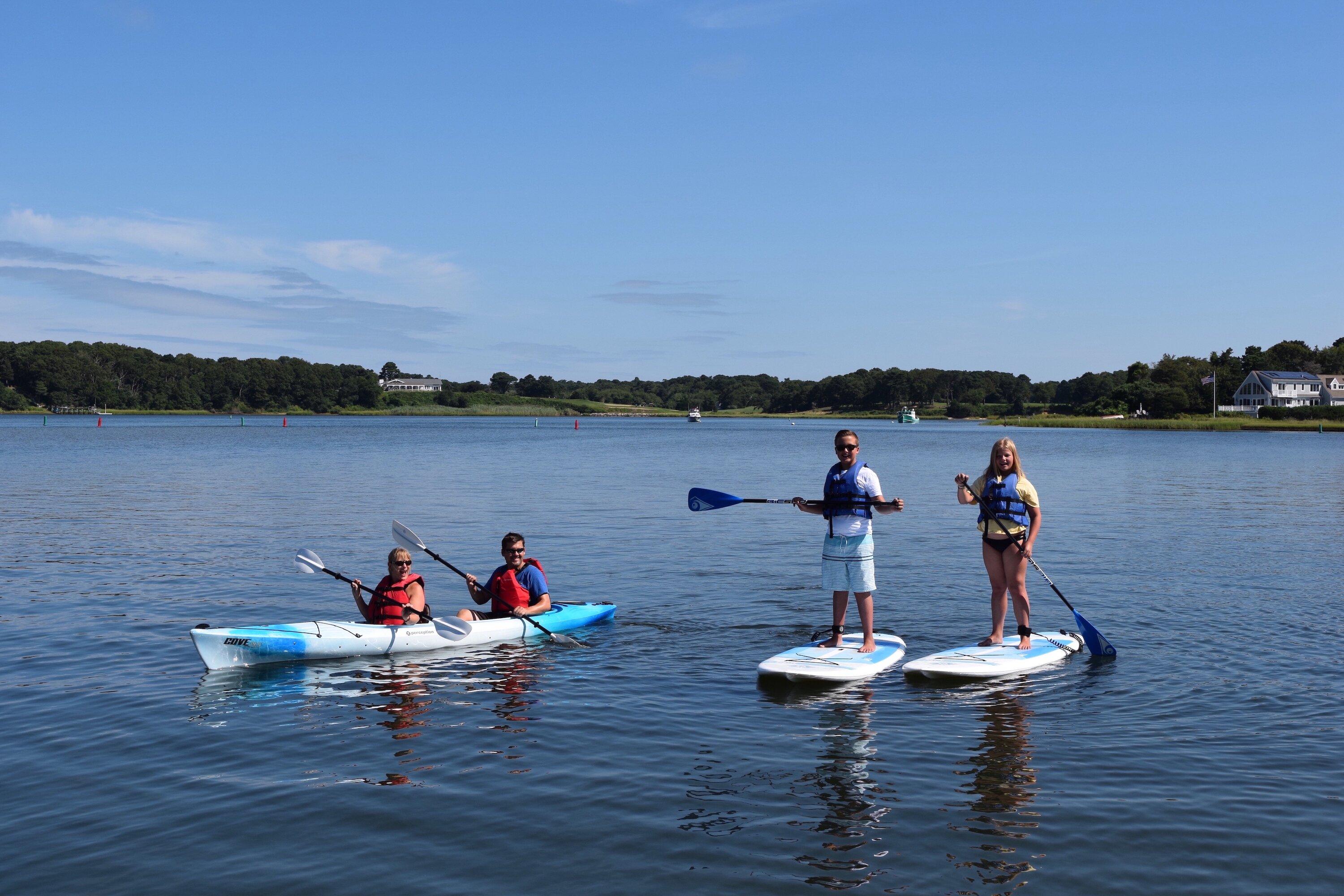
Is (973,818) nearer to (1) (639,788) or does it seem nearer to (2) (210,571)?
(1) (639,788)

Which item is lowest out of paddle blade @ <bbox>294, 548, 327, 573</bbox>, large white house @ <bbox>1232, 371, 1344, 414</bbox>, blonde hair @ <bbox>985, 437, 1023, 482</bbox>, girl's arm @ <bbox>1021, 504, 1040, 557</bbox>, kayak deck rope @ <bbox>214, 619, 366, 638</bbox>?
kayak deck rope @ <bbox>214, 619, 366, 638</bbox>

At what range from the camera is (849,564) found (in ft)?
33.3

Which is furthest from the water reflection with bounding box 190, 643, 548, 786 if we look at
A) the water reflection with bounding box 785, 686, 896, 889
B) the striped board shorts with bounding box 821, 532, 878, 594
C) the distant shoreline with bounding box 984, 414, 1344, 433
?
the distant shoreline with bounding box 984, 414, 1344, 433

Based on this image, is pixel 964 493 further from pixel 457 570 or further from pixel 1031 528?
pixel 457 570

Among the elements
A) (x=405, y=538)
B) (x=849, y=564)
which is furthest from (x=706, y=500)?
(x=405, y=538)

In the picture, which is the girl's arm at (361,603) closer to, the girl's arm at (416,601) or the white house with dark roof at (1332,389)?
the girl's arm at (416,601)

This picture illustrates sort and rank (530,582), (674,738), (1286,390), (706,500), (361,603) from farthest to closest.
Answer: (1286,390) < (530,582) < (706,500) < (361,603) < (674,738)

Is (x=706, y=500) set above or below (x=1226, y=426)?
below

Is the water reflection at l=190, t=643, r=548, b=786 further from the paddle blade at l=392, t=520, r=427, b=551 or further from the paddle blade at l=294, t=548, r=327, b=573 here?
the paddle blade at l=392, t=520, r=427, b=551

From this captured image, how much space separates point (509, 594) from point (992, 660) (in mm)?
5729

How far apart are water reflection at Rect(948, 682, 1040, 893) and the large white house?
441 ft

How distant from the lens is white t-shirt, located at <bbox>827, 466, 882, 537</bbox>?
9859 mm

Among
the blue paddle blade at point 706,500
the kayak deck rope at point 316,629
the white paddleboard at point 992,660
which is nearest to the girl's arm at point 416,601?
the kayak deck rope at point 316,629

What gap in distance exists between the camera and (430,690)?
10133 mm
